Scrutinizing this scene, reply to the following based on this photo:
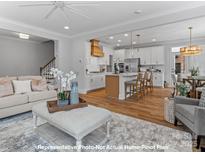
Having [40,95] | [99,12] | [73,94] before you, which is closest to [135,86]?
[99,12]

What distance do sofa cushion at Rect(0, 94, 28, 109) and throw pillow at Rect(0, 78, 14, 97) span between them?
20 centimetres

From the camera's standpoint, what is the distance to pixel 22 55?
684 centimetres

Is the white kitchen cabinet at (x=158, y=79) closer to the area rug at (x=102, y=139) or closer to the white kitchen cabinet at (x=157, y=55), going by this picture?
the white kitchen cabinet at (x=157, y=55)

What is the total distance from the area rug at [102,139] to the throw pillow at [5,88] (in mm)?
815

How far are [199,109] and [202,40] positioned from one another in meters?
5.96

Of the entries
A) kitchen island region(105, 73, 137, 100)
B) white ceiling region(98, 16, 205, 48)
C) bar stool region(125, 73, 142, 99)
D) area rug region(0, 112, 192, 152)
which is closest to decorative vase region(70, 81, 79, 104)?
area rug region(0, 112, 192, 152)

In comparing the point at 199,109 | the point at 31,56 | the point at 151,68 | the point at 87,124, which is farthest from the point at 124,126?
the point at 31,56

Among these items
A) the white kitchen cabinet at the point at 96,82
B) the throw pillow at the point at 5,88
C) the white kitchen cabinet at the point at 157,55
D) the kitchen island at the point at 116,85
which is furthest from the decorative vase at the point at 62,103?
the white kitchen cabinet at the point at 157,55

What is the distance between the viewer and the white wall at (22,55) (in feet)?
20.5

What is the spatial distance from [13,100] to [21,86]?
59cm

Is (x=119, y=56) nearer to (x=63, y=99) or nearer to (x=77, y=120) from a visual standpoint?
(x=63, y=99)

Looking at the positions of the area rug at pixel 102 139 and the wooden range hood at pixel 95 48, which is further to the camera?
the wooden range hood at pixel 95 48

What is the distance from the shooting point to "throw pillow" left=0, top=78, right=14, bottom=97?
308 centimetres

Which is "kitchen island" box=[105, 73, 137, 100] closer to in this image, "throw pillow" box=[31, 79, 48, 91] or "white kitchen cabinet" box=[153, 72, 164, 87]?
"throw pillow" box=[31, 79, 48, 91]
